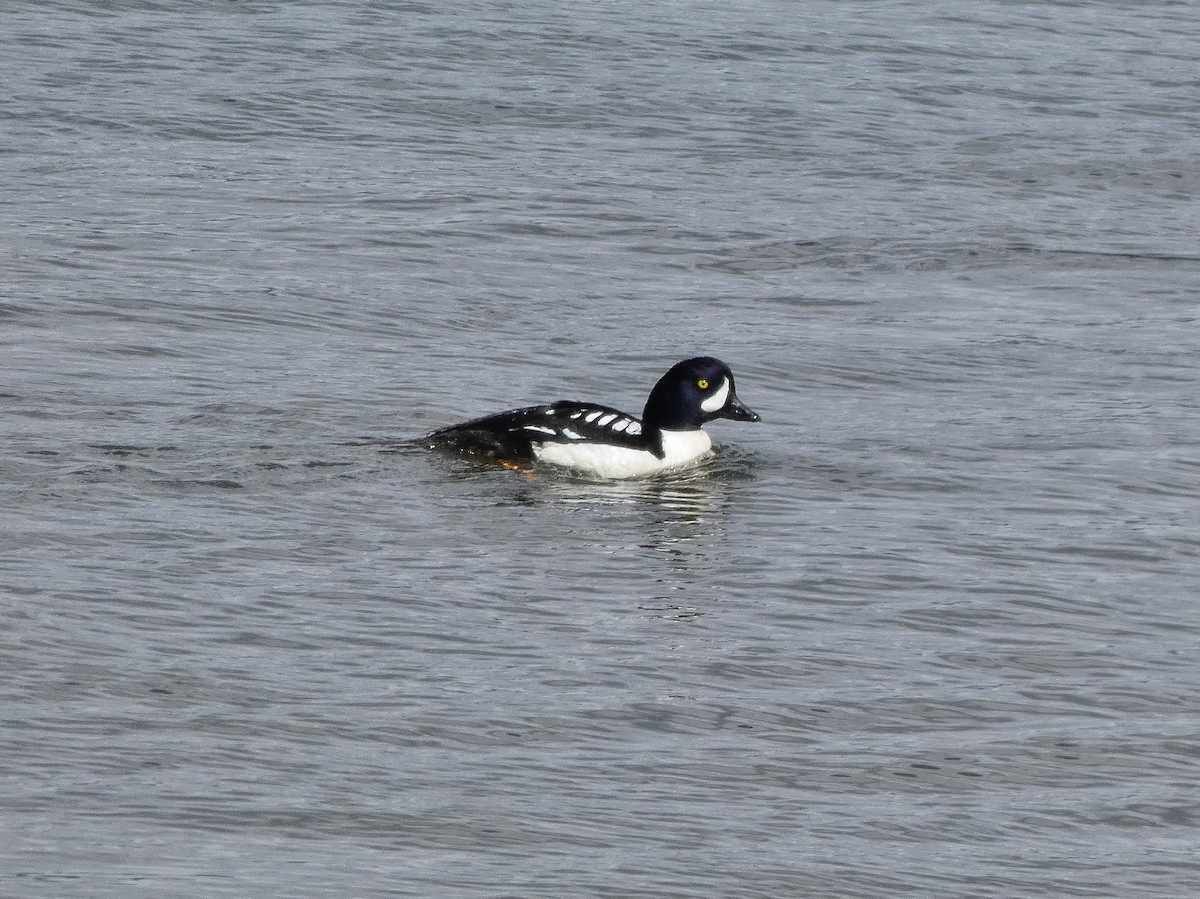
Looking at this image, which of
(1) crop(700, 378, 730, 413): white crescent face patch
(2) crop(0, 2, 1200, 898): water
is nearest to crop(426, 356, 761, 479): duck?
(1) crop(700, 378, 730, 413): white crescent face patch

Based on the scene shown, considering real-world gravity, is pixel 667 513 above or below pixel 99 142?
below

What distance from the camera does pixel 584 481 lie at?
12.7m

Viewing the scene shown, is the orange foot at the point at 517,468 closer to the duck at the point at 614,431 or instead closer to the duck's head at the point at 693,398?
the duck at the point at 614,431

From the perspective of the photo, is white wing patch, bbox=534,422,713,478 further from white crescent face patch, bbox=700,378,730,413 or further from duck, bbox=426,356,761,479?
white crescent face patch, bbox=700,378,730,413

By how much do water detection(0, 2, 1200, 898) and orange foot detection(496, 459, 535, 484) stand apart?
0.12m

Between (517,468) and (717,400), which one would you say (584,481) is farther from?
(717,400)

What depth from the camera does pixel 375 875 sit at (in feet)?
22.9

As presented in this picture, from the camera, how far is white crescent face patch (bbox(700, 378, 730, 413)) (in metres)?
13.1

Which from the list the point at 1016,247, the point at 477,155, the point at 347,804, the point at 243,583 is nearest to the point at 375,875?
the point at 347,804

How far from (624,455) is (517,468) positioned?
0.77 meters

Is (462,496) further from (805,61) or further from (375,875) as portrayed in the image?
(805,61)

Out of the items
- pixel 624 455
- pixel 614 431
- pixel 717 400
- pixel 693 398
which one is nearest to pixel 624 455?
pixel 624 455

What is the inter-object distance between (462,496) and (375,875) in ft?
16.4

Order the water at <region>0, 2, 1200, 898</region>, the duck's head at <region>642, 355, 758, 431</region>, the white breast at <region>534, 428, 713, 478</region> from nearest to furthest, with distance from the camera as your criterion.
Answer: the water at <region>0, 2, 1200, 898</region>
the white breast at <region>534, 428, 713, 478</region>
the duck's head at <region>642, 355, 758, 431</region>
